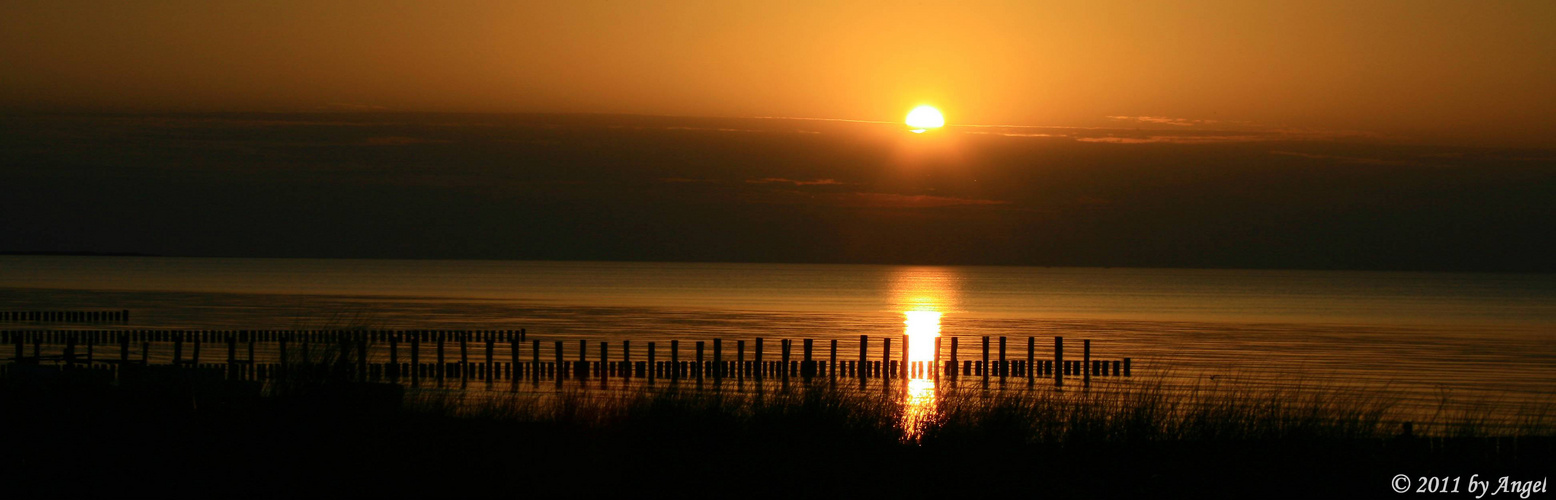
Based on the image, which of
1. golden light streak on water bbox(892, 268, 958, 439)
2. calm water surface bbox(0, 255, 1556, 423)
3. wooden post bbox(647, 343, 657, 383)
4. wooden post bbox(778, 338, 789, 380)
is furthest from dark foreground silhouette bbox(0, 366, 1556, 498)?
wooden post bbox(778, 338, 789, 380)

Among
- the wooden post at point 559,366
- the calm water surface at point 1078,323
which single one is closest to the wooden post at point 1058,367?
the calm water surface at point 1078,323

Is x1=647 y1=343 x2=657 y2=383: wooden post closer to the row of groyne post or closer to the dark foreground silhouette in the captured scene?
the row of groyne post

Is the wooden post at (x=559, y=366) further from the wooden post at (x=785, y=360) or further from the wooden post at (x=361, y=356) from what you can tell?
the wooden post at (x=361, y=356)

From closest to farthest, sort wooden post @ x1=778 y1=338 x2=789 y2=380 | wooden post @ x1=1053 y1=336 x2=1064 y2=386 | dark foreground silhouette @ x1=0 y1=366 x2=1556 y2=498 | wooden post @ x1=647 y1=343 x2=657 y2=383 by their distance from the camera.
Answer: dark foreground silhouette @ x1=0 y1=366 x2=1556 y2=498
wooden post @ x1=647 y1=343 x2=657 y2=383
wooden post @ x1=778 y1=338 x2=789 y2=380
wooden post @ x1=1053 y1=336 x2=1064 y2=386

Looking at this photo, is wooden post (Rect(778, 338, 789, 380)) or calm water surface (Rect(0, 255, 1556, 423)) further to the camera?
calm water surface (Rect(0, 255, 1556, 423))

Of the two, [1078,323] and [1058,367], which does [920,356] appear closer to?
Answer: [1058,367]

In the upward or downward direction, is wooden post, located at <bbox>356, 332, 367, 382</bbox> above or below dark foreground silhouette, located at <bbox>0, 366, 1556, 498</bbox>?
above

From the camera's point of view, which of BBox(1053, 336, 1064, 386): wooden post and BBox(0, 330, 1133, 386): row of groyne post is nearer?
BBox(0, 330, 1133, 386): row of groyne post

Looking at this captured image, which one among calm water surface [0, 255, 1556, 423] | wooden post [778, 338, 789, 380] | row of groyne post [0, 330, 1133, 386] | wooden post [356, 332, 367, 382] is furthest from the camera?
calm water surface [0, 255, 1556, 423]

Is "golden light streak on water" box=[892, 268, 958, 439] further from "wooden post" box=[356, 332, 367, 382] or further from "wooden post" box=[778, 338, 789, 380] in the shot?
"wooden post" box=[356, 332, 367, 382]

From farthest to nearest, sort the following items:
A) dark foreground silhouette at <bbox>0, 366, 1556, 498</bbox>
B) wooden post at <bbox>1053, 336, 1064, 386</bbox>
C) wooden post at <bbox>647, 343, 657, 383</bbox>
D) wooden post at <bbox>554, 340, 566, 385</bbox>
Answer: wooden post at <bbox>1053, 336, 1064, 386</bbox> < wooden post at <bbox>647, 343, 657, 383</bbox> < wooden post at <bbox>554, 340, 566, 385</bbox> < dark foreground silhouette at <bbox>0, 366, 1556, 498</bbox>

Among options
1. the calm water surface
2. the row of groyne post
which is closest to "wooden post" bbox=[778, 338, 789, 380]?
the row of groyne post

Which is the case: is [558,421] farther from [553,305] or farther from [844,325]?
[553,305]

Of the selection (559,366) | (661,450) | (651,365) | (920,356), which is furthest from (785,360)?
(661,450)
